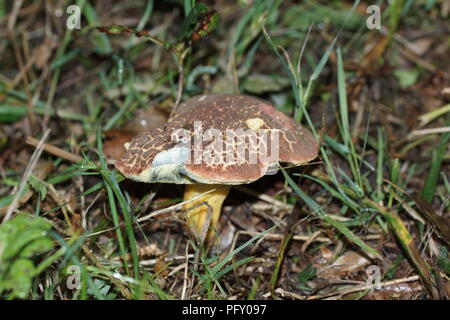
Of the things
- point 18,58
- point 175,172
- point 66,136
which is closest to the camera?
point 175,172

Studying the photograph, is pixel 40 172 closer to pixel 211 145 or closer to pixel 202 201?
pixel 202 201

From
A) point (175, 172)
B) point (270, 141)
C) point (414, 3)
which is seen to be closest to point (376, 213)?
point (270, 141)

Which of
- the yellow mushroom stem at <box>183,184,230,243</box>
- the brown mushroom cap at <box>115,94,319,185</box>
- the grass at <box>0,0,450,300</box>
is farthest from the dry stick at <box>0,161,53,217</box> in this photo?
the yellow mushroom stem at <box>183,184,230,243</box>

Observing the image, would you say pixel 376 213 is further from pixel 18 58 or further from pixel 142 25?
pixel 18 58

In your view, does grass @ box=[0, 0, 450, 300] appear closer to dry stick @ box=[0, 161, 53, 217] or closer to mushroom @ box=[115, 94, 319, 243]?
dry stick @ box=[0, 161, 53, 217]
